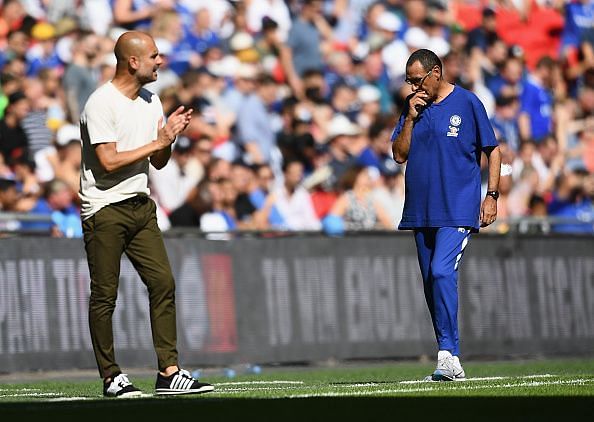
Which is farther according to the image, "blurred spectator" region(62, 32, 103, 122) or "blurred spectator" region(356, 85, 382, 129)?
"blurred spectator" region(356, 85, 382, 129)

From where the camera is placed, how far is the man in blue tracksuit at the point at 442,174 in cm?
1053

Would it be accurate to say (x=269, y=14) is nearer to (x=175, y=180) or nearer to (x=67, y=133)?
(x=175, y=180)

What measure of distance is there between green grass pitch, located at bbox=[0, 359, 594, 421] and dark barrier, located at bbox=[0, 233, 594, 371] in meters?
2.03

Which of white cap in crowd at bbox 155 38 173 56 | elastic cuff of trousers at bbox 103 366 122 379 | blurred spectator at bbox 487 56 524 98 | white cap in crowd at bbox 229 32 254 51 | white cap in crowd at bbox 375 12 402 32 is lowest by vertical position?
elastic cuff of trousers at bbox 103 366 122 379

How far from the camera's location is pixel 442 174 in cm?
1065

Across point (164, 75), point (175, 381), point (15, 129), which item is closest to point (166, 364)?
point (175, 381)

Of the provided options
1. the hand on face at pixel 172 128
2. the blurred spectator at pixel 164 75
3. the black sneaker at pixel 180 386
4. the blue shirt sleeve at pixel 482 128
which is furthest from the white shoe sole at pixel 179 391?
the blurred spectator at pixel 164 75

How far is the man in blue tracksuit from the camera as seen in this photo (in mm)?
10531

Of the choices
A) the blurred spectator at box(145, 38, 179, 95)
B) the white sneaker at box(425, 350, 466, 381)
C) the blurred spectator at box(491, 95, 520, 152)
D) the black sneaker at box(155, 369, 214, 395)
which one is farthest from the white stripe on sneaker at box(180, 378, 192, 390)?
the blurred spectator at box(491, 95, 520, 152)

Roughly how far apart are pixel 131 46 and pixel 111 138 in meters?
0.61

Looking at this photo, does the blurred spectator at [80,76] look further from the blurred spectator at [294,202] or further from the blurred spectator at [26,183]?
the blurred spectator at [294,202]

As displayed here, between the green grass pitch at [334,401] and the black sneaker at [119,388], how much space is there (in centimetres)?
11

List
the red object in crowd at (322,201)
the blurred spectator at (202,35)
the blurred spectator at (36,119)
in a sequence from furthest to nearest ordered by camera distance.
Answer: the blurred spectator at (202,35)
the red object in crowd at (322,201)
the blurred spectator at (36,119)

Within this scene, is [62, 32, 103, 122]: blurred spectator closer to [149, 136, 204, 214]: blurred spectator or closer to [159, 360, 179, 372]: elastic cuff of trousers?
[149, 136, 204, 214]: blurred spectator
